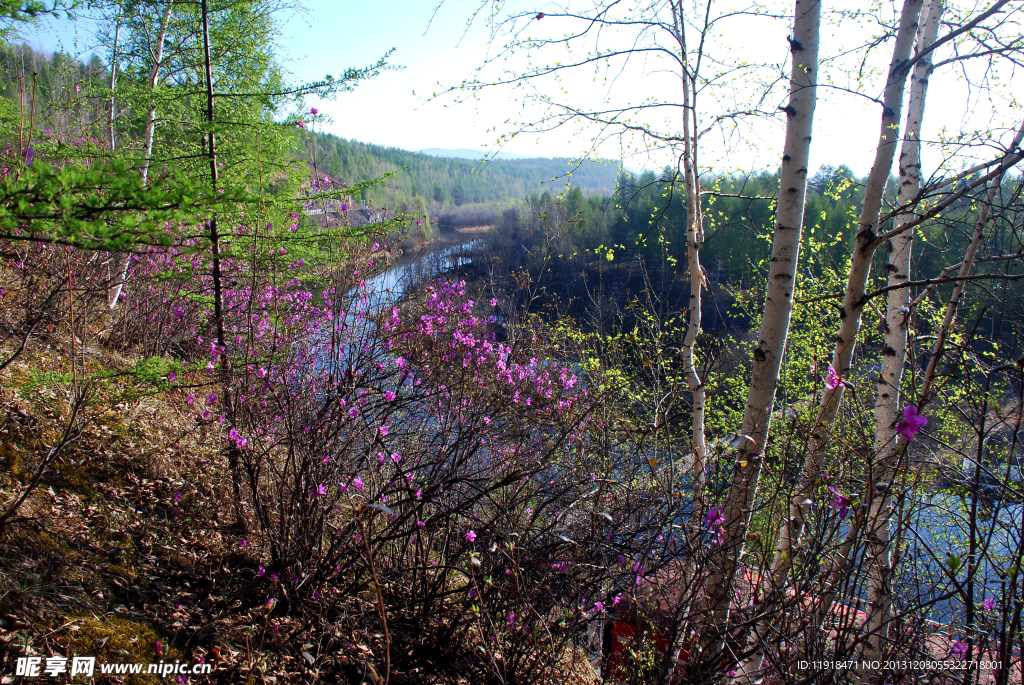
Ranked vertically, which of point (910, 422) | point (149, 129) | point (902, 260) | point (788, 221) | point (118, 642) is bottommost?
point (118, 642)

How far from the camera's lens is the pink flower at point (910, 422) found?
1677mm

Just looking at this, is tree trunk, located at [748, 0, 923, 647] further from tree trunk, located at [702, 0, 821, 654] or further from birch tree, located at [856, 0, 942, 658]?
birch tree, located at [856, 0, 942, 658]

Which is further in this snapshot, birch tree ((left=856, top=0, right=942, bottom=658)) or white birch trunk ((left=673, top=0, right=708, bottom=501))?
white birch trunk ((left=673, top=0, right=708, bottom=501))

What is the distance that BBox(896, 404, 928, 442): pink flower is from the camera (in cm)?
168

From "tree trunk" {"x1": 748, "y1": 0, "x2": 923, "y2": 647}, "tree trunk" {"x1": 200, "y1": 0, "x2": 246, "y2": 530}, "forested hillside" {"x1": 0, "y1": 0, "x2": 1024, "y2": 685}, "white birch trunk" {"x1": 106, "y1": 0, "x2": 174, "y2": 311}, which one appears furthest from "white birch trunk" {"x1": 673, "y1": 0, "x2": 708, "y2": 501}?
"white birch trunk" {"x1": 106, "y1": 0, "x2": 174, "y2": 311}

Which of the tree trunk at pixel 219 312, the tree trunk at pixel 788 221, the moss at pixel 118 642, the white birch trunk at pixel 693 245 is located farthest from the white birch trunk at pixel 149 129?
the tree trunk at pixel 788 221

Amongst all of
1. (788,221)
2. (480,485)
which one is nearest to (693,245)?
(788,221)

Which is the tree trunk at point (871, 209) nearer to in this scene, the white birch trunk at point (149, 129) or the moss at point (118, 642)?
the moss at point (118, 642)

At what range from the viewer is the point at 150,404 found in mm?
5293

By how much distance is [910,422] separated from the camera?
5.70ft

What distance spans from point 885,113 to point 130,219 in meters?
3.66

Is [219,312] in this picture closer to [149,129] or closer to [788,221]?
[788,221]

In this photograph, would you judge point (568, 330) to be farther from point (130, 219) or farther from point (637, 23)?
point (130, 219)

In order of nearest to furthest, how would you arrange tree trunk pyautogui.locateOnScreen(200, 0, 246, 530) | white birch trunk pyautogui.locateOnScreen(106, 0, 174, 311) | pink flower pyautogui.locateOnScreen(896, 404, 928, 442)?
pink flower pyautogui.locateOnScreen(896, 404, 928, 442)
tree trunk pyautogui.locateOnScreen(200, 0, 246, 530)
white birch trunk pyautogui.locateOnScreen(106, 0, 174, 311)
